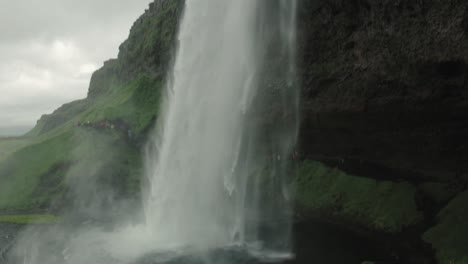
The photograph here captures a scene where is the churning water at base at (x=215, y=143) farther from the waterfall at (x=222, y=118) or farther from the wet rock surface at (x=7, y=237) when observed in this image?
the wet rock surface at (x=7, y=237)

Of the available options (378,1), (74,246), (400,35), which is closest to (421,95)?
(400,35)

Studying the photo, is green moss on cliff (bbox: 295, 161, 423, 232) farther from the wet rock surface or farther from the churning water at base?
the wet rock surface

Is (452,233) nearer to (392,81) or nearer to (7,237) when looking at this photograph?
(392,81)

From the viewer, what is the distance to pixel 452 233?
22.8 metres

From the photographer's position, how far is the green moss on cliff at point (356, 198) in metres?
27.7

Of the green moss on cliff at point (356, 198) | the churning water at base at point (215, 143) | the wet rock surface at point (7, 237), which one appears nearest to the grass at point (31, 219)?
the wet rock surface at point (7, 237)

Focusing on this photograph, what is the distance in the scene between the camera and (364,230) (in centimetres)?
2870

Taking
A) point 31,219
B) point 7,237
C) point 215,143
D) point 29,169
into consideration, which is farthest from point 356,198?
point 29,169

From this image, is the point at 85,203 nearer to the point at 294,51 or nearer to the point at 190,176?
the point at 190,176

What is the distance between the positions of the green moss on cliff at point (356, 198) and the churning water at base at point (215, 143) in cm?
248

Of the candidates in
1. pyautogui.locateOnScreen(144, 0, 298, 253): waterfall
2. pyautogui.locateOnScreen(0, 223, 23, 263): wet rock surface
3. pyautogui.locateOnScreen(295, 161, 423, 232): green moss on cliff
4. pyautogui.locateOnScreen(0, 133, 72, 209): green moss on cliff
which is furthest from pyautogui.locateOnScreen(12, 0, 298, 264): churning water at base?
pyautogui.locateOnScreen(0, 133, 72, 209): green moss on cliff

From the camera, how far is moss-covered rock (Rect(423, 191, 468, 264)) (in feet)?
69.2

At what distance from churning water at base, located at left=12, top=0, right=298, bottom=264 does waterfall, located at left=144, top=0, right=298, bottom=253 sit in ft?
0.29

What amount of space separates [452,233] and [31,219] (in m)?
46.5
